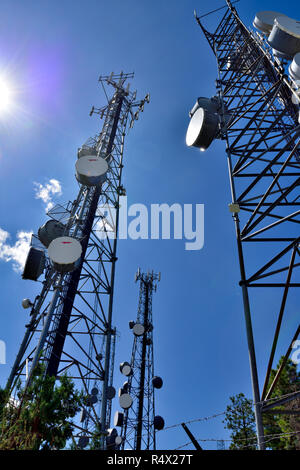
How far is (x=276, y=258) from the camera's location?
651 cm

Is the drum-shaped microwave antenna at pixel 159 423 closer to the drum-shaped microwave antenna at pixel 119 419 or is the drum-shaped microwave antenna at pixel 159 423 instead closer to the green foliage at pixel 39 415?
the drum-shaped microwave antenna at pixel 119 419

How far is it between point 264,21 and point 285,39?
4.49 meters

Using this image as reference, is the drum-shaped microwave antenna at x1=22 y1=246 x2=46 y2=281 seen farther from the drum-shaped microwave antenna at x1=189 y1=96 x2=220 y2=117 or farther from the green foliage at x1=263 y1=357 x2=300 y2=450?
the green foliage at x1=263 y1=357 x2=300 y2=450

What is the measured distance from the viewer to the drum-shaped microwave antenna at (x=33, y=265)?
12539mm

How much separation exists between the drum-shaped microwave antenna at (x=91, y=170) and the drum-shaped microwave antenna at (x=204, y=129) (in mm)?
Result: 4935

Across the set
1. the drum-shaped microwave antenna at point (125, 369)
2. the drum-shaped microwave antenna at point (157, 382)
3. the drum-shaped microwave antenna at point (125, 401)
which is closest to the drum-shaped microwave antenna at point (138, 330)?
the drum-shaped microwave antenna at point (125, 369)

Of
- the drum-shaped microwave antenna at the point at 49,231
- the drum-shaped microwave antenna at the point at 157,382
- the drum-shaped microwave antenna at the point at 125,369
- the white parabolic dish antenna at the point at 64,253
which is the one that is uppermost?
the drum-shaped microwave antenna at the point at 49,231

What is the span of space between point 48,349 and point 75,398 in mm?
4654

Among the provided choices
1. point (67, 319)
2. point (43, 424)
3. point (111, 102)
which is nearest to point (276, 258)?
point (43, 424)

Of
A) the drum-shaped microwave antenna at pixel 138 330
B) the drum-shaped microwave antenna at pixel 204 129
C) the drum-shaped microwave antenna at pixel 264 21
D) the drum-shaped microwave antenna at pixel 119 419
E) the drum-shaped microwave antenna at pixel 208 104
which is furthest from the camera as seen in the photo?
the drum-shaped microwave antenna at pixel 138 330

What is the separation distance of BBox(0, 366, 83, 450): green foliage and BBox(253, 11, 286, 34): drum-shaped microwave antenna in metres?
13.7

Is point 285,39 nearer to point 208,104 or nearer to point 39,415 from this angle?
point 208,104

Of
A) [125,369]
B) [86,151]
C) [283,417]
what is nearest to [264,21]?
[86,151]
